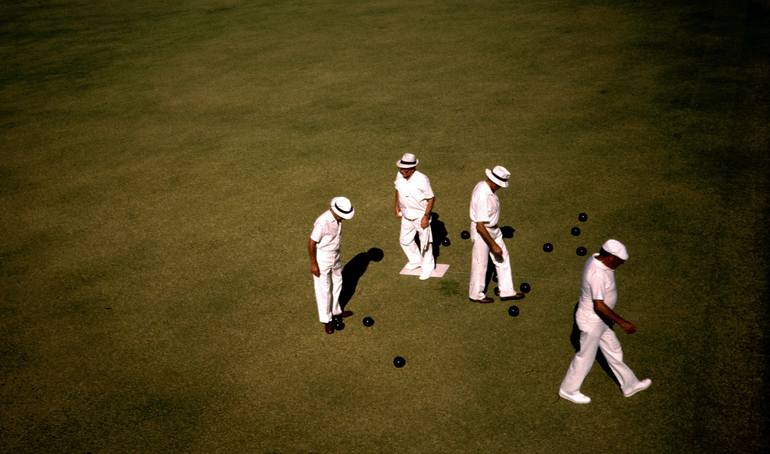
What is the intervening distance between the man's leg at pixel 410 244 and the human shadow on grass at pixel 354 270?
82 centimetres

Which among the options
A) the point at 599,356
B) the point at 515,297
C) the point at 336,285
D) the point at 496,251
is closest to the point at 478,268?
the point at 496,251

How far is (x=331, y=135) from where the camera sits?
16125 mm

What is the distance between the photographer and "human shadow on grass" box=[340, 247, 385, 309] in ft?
33.2

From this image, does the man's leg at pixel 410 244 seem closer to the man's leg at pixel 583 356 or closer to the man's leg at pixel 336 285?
the man's leg at pixel 336 285

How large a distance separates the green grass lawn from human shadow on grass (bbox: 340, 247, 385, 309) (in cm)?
23

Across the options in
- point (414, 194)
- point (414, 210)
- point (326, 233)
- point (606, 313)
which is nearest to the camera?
point (606, 313)

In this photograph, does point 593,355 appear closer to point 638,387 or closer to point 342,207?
point 638,387

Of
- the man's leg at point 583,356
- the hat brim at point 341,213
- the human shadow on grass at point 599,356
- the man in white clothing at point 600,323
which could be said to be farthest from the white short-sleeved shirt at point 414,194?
the man's leg at point 583,356

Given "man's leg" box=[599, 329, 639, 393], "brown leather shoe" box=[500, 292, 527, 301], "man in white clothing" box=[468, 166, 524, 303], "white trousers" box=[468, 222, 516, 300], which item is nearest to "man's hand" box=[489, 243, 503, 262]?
"man in white clothing" box=[468, 166, 524, 303]

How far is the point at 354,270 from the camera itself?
10.7 metres

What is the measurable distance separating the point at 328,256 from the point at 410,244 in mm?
2233

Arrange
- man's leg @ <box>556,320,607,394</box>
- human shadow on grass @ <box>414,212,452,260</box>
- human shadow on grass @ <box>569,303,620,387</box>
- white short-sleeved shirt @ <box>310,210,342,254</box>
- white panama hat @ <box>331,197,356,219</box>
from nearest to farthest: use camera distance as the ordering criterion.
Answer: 1. man's leg @ <box>556,320,607,394</box>
2. human shadow on grass @ <box>569,303,620,387</box>
3. white panama hat @ <box>331,197,356,219</box>
4. white short-sleeved shirt @ <box>310,210,342,254</box>
5. human shadow on grass @ <box>414,212,452,260</box>

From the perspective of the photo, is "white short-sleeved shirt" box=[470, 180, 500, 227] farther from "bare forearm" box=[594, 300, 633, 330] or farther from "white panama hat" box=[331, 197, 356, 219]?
"bare forearm" box=[594, 300, 633, 330]

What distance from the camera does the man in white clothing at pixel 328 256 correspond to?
8.16 metres
